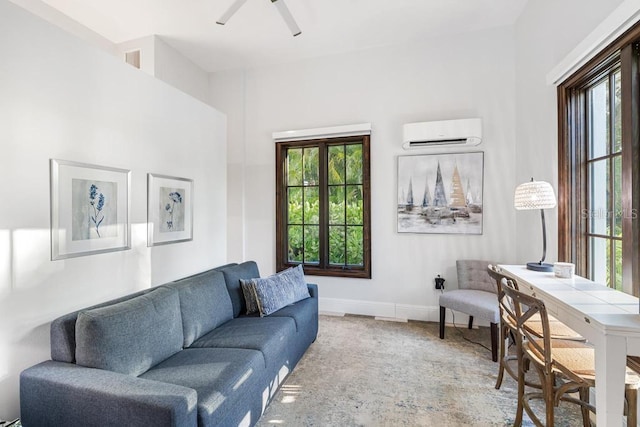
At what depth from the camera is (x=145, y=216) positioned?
237 cm

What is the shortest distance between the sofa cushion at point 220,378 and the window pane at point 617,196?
2402 millimetres

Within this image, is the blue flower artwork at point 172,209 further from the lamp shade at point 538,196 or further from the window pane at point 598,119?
the window pane at point 598,119

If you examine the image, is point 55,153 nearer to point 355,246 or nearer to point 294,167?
point 294,167

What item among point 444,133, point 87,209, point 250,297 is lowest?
point 250,297

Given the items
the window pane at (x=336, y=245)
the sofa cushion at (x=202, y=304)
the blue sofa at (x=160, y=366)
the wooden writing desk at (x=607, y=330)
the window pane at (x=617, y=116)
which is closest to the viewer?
the wooden writing desk at (x=607, y=330)

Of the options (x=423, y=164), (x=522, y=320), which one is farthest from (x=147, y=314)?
(x=423, y=164)

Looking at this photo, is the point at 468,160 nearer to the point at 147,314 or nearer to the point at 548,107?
the point at 548,107

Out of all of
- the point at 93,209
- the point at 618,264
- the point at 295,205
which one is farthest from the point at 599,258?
the point at 93,209

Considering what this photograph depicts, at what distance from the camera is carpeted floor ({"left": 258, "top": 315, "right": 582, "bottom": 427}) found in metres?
1.88

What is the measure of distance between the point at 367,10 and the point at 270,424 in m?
3.74

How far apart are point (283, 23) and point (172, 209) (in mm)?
2362

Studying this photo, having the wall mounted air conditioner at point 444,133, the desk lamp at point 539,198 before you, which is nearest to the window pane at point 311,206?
the wall mounted air conditioner at point 444,133

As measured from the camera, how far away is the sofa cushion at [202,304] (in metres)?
2.08

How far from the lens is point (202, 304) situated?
2236mm
